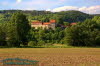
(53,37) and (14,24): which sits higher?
(14,24)

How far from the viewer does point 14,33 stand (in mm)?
70750

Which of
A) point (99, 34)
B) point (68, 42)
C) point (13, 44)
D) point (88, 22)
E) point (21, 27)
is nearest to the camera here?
point (13, 44)

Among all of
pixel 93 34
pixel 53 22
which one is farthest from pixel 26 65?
pixel 53 22

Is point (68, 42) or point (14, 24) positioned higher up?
point (14, 24)

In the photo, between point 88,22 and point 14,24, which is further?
point 88,22

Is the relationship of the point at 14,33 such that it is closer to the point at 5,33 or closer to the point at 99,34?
the point at 5,33

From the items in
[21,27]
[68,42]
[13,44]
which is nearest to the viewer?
[13,44]

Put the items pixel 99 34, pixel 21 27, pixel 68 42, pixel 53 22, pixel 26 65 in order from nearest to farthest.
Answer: pixel 26 65 < pixel 21 27 < pixel 68 42 < pixel 99 34 < pixel 53 22

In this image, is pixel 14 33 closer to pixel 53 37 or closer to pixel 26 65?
pixel 53 37

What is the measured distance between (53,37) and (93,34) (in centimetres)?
2769

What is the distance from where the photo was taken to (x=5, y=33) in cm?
7088

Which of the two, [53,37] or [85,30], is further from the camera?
[53,37]

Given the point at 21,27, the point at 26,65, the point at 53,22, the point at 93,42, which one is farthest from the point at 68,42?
the point at 53,22

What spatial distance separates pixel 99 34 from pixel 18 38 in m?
34.1
